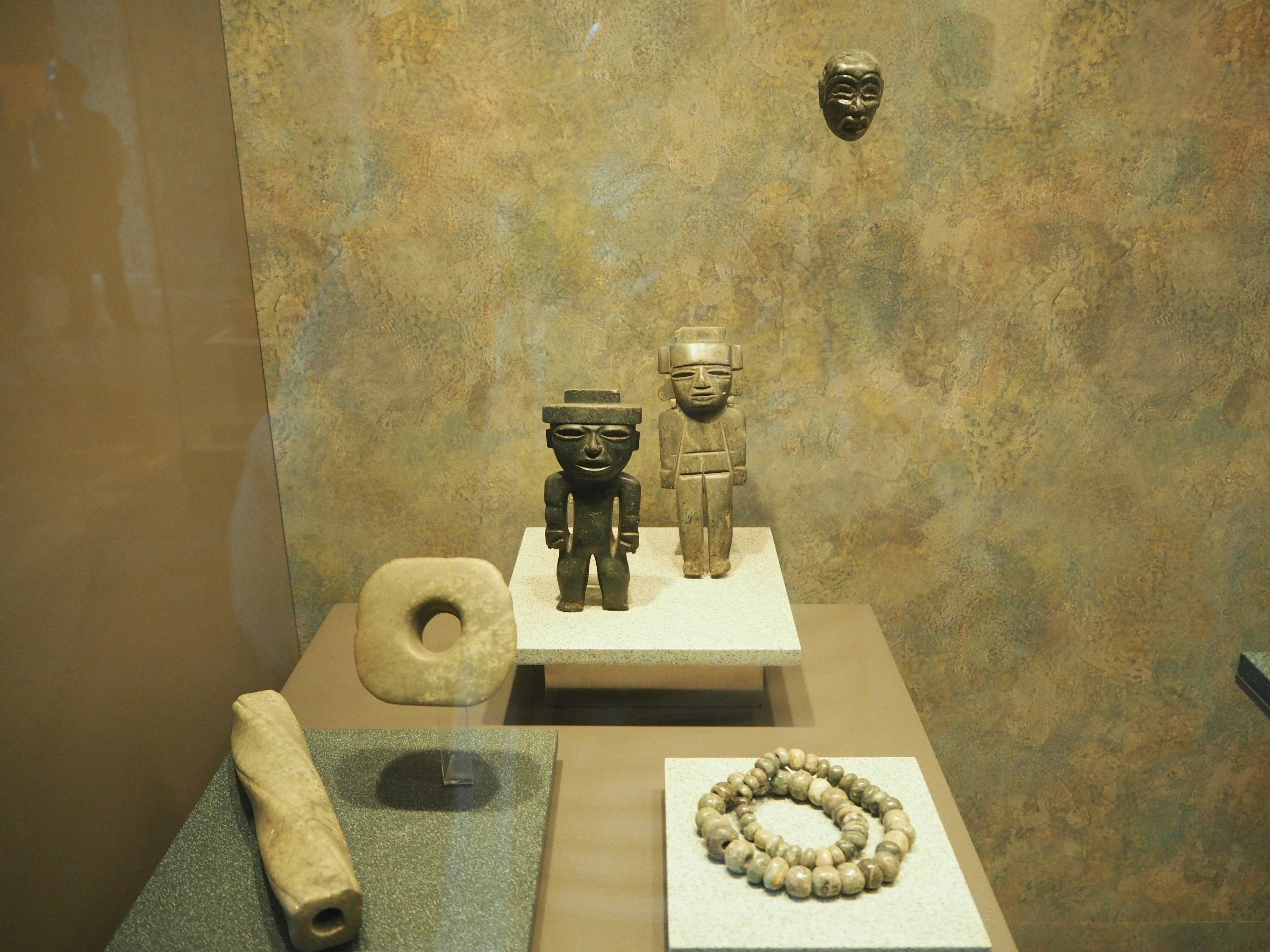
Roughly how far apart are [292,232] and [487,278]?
470 mm

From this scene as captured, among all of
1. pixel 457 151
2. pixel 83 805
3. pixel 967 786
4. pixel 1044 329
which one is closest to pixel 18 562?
pixel 83 805

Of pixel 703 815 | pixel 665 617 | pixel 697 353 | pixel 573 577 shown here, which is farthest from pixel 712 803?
pixel 697 353

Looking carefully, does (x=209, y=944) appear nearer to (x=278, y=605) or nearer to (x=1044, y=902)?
(x=278, y=605)

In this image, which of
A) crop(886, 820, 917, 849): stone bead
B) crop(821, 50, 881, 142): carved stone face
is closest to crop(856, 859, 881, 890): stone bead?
crop(886, 820, 917, 849): stone bead

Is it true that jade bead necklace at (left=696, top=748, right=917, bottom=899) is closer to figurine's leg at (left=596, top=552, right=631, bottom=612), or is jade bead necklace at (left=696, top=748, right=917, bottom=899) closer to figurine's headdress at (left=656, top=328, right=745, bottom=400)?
figurine's leg at (left=596, top=552, right=631, bottom=612)

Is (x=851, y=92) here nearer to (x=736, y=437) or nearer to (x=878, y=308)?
(x=878, y=308)

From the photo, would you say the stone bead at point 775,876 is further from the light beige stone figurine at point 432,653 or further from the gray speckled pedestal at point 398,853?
the light beige stone figurine at point 432,653

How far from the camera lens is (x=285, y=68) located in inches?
90.3

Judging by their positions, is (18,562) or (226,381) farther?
(226,381)

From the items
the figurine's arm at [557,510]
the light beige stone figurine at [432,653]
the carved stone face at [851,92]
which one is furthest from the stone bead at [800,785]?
the carved stone face at [851,92]

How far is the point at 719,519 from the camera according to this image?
227cm

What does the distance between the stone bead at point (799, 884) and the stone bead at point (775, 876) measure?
1 cm

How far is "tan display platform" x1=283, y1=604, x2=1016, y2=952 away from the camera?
163 cm

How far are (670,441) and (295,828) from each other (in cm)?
111
